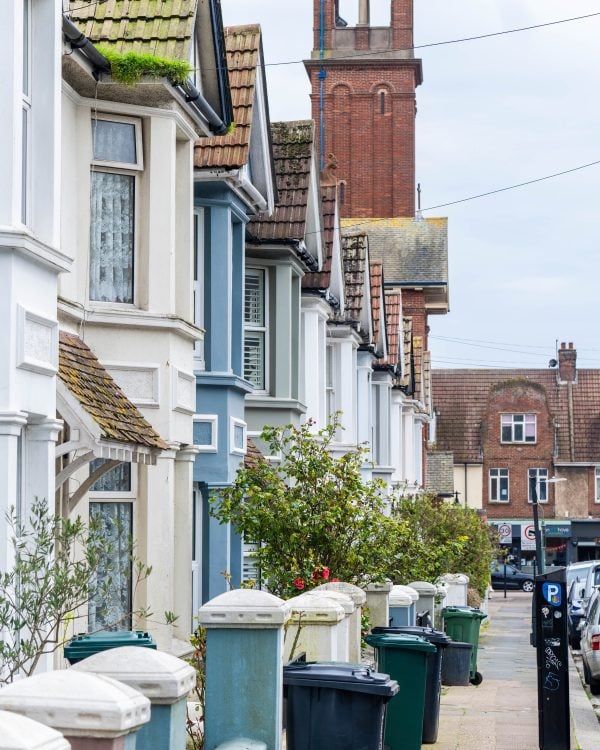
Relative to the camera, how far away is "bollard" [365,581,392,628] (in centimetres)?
1848

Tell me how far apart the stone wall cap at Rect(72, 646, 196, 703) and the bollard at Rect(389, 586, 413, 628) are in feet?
42.3

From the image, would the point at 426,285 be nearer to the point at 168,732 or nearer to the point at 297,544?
the point at 297,544

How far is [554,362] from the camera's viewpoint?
262ft

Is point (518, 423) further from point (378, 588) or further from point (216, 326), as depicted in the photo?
point (216, 326)

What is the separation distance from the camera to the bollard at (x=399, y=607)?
19.3 metres

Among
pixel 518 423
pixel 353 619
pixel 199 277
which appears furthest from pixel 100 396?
pixel 518 423

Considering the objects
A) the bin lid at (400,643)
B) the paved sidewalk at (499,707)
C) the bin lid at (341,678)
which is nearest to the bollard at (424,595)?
the paved sidewalk at (499,707)

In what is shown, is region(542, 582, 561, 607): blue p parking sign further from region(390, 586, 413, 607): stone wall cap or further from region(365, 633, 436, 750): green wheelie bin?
region(390, 586, 413, 607): stone wall cap

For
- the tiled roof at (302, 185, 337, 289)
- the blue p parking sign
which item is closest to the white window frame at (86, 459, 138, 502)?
the blue p parking sign

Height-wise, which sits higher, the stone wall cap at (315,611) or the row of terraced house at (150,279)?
the row of terraced house at (150,279)

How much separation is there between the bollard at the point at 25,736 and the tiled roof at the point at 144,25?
10.5 m

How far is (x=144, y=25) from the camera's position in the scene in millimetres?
14336

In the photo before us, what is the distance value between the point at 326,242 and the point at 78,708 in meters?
21.9

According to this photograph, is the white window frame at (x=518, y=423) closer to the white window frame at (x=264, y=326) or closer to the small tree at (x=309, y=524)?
the white window frame at (x=264, y=326)
